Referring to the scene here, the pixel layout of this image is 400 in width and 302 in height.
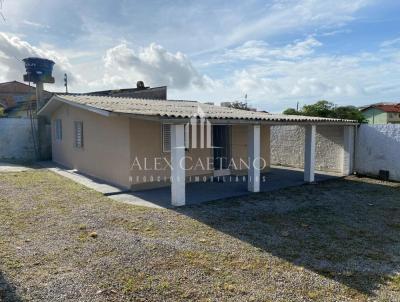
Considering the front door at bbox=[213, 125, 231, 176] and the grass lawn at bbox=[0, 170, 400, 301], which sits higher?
the front door at bbox=[213, 125, 231, 176]

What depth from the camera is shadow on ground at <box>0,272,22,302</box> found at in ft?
13.3

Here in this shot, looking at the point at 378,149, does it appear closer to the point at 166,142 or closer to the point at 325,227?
the point at 325,227

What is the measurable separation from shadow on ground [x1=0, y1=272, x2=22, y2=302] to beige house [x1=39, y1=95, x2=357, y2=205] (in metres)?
4.98

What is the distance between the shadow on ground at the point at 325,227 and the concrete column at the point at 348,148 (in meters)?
3.33

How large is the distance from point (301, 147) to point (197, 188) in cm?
825

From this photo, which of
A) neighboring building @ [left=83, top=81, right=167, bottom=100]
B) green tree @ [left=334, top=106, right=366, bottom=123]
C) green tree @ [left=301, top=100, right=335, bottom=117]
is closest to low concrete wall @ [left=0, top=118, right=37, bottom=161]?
neighboring building @ [left=83, top=81, right=167, bottom=100]

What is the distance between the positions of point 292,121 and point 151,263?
8301 mm

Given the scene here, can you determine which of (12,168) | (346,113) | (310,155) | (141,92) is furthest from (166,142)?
(346,113)

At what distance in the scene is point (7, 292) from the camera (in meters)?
4.20

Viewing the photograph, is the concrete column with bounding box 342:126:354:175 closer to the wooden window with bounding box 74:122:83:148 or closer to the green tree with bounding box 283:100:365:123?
the green tree with bounding box 283:100:365:123

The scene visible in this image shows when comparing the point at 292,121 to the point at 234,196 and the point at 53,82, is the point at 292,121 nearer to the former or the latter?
the point at 234,196

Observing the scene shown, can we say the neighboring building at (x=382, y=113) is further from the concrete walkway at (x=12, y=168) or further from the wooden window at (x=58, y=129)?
the concrete walkway at (x=12, y=168)

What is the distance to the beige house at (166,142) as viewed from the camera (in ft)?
29.8

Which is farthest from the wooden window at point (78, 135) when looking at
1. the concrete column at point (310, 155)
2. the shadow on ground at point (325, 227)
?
the concrete column at point (310, 155)
